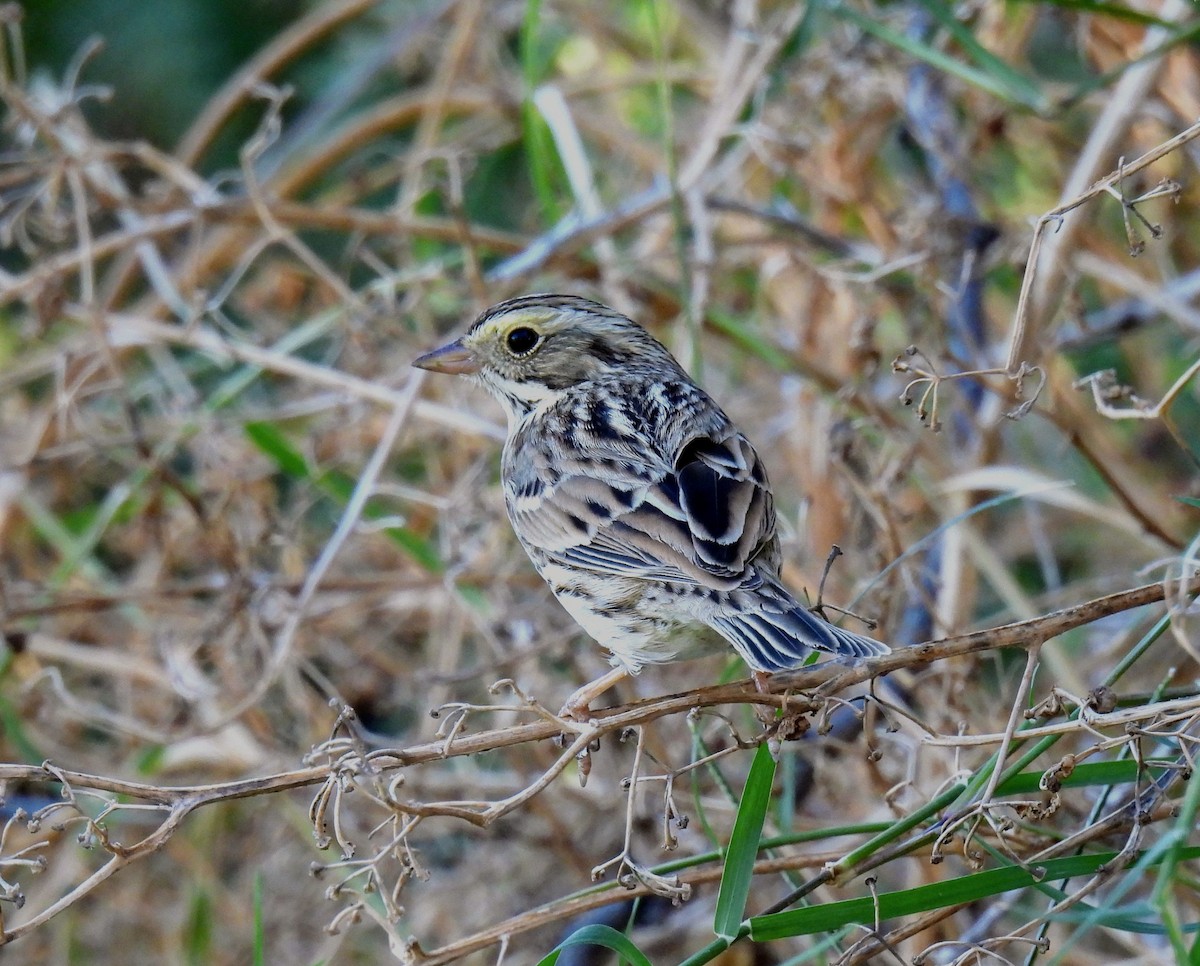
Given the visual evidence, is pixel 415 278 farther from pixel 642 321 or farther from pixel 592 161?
pixel 592 161

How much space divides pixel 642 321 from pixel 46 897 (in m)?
2.58

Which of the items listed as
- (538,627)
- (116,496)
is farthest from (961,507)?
(116,496)

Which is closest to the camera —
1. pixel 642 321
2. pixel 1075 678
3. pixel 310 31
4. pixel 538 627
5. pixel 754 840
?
pixel 754 840

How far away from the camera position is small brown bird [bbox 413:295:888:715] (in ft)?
9.02

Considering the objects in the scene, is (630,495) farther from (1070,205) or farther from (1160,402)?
(1070,205)

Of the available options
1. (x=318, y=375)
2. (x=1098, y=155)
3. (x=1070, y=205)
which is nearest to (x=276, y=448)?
(x=318, y=375)

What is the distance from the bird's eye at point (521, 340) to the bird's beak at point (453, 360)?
94 mm

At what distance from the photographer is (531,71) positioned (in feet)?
13.4

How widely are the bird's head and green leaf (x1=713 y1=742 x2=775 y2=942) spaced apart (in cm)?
155

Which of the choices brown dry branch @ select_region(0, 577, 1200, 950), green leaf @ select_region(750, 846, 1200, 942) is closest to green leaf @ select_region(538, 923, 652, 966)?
brown dry branch @ select_region(0, 577, 1200, 950)

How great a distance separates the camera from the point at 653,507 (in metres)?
3.02

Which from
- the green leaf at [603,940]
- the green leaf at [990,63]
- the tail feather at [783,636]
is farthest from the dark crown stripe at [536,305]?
the green leaf at [603,940]

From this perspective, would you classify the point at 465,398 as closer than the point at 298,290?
Yes

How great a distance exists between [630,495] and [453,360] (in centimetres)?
82
